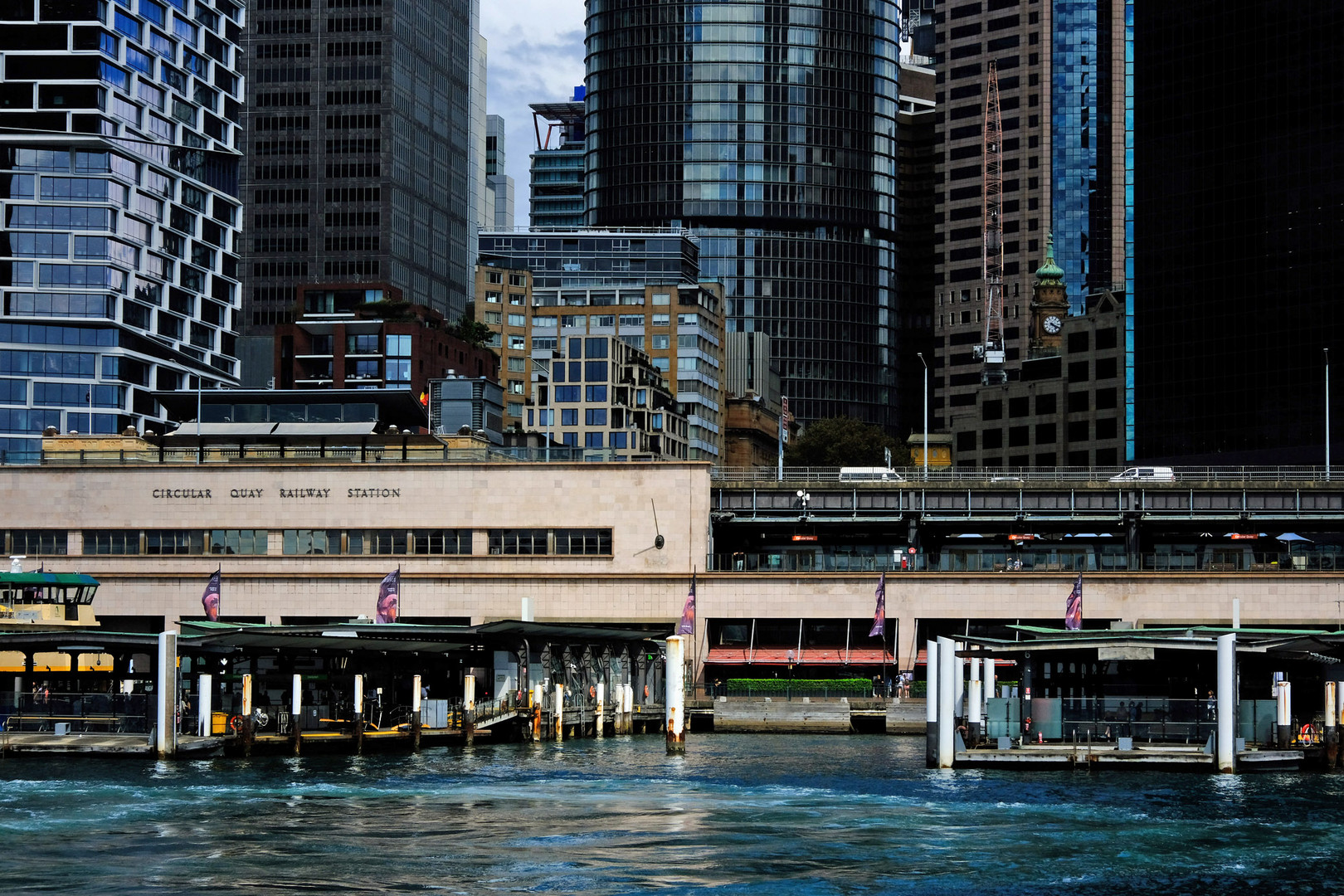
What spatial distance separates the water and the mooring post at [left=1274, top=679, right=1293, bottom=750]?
229 cm

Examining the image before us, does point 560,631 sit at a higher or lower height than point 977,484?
lower

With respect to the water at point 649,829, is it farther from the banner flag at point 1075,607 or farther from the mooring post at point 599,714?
the banner flag at point 1075,607

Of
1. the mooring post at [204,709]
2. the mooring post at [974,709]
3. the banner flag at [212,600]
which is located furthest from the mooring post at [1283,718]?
the banner flag at [212,600]

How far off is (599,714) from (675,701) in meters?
18.1

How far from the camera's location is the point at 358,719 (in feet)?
323

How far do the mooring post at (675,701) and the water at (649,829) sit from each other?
695 cm

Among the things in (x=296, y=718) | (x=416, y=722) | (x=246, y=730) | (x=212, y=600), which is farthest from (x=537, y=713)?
(x=212, y=600)

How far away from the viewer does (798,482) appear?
173875mm

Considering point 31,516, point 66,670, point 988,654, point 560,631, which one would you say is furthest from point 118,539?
point 988,654

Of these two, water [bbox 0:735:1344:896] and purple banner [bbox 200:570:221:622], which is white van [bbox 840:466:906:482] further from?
water [bbox 0:735:1344:896]

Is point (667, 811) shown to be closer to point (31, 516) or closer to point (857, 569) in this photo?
point (857, 569)

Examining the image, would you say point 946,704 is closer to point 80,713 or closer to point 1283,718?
point 1283,718

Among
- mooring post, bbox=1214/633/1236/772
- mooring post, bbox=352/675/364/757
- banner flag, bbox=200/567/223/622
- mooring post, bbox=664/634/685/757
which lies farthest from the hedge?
mooring post, bbox=1214/633/1236/772

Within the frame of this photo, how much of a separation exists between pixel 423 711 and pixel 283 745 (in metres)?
11.5
